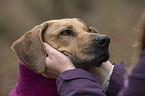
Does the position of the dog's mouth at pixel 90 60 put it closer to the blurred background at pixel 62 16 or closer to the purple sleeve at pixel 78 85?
the purple sleeve at pixel 78 85

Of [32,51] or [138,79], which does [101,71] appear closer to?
[32,51]

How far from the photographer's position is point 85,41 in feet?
7.79

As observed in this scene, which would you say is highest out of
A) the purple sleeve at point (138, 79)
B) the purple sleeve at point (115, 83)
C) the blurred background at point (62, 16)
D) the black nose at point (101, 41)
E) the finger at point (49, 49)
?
the purple sleeve at point (138, 79)

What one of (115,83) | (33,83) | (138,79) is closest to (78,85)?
(138,79)

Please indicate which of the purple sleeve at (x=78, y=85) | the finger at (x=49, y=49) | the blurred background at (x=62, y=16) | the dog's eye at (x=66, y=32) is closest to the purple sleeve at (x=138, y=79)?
the purple sleeve at (x=78, y=85)

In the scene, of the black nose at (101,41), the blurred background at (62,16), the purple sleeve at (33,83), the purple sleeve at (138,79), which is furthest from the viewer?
the blurred background at (62,16)

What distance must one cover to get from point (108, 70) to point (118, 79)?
277mm

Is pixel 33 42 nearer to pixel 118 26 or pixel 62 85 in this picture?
pixel 62 85

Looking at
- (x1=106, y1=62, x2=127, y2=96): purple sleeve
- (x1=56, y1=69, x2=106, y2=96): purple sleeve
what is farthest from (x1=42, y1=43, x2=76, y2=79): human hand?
(x1=106, y1=62, x2=127, y2=96): purple sleeve

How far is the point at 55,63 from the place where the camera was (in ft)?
7.61

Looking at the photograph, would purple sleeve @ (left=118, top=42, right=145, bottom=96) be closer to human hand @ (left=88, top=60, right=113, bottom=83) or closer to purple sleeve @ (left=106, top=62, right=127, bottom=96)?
purple sleeve @ (left=106, top=62, right=127, bottom=96)

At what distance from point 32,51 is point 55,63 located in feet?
1.33

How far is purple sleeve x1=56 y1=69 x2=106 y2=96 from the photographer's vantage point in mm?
1729

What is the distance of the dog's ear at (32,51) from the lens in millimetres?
2383
